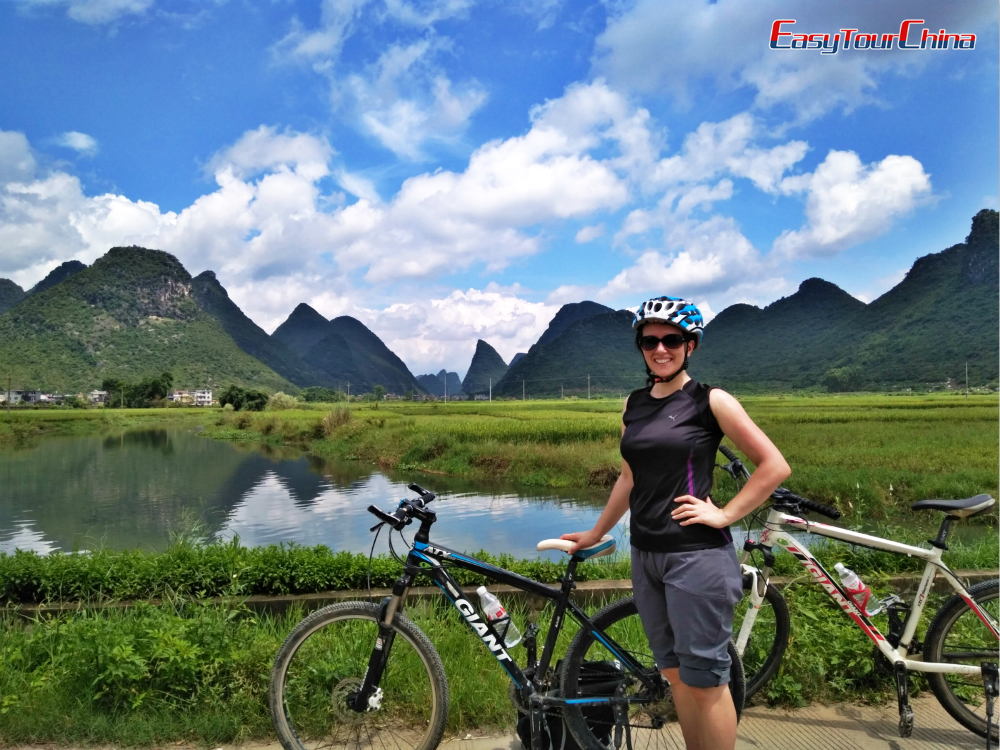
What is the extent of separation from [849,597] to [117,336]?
195 ft

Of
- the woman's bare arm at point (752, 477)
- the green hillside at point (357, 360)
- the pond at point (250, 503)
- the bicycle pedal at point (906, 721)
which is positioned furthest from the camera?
the green hillside at point (357, 360)

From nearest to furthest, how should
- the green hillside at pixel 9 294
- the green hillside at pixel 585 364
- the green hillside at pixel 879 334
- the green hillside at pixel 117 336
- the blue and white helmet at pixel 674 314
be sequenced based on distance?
1. the blue and white helmet at pixel 674 314
2. the green hillside at pixel 879 334
3. the green hillside at pixel 585 364
4. the green hillside at pixel 117 336
5. the green hillside at pixel 9 294

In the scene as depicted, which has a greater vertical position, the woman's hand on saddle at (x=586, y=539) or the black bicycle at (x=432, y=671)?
the woman's hand on saddle at (x=586, y=539)

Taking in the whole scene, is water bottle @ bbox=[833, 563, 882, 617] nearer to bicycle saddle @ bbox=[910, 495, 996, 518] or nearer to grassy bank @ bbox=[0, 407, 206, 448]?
bicycle saddle @ bbox=[910, 495, 996, 518]

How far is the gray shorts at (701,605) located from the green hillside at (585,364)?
13908 millimetres

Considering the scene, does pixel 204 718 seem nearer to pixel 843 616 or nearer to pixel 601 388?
pixel 843 616

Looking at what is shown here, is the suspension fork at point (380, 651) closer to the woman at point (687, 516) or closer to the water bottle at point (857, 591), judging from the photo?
the woman at point (687, 516)

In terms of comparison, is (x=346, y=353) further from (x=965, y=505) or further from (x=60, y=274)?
(x=965, y=505)

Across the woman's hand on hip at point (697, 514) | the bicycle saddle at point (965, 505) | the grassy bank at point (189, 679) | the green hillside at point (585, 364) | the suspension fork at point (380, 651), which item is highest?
the green hillside at point (585, 364)

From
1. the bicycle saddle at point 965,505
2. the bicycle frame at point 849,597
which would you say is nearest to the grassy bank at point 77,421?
the bicycle frame at point 849,597

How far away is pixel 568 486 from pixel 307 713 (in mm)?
12391

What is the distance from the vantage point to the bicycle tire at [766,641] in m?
2.45

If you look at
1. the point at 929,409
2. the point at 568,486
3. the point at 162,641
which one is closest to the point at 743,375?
the point at 929,409

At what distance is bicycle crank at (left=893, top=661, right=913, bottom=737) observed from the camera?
83.8 inches
